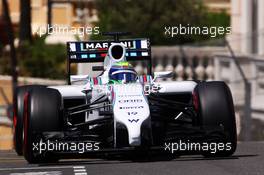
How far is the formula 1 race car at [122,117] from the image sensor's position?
1523 cm

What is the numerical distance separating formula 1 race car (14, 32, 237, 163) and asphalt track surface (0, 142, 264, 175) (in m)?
0.17

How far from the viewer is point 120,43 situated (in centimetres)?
1722

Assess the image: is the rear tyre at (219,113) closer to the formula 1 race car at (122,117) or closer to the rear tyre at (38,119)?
the formula 1 race car at (122,117)

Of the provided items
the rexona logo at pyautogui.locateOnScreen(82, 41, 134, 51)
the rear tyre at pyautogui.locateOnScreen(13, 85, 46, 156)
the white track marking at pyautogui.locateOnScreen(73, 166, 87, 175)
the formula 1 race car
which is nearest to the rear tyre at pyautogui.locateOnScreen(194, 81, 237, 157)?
the formula 1 race car

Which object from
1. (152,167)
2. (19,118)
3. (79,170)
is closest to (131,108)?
(152,167)

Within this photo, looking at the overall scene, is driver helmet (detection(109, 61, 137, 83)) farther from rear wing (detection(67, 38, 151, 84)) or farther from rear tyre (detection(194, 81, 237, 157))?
rear wing (detection(67, 38, 151, 84))

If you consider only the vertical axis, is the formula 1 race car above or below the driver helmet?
below

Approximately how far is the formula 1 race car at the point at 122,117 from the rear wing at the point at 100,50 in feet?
2.47

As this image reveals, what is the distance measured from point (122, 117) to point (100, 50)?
285 cm

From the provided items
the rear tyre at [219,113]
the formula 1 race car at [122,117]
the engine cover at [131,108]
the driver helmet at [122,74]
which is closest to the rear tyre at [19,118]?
the formula 1 race car at [122,117]

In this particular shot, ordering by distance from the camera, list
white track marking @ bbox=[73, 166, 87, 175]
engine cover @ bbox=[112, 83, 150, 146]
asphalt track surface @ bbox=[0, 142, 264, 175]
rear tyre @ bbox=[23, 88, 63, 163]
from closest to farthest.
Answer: asphalt track surface @ bbox=[0, 142, 264, 175]
white track marking @ bbox=[73, 166, 87, 175]
engine cover @ bbox=[112, 83, 150, 146]
rear tyre @ bbox=[23, 88, 63, 163]

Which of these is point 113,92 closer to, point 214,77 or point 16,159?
point 16,159

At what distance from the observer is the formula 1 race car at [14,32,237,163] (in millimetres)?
15234

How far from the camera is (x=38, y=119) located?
15.5 metres
